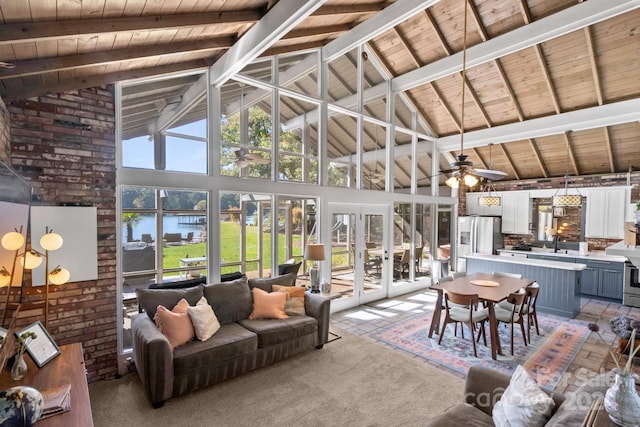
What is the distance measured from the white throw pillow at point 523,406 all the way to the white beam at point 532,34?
4.77 metres

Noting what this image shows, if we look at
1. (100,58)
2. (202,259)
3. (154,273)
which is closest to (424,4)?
(100,58)

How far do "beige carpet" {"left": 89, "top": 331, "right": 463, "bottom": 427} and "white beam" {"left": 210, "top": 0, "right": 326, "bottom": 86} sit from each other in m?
3.53

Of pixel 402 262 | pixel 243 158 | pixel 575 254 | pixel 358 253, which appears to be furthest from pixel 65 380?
pixel 575 254

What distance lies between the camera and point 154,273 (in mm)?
3949

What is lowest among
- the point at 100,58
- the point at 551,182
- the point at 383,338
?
the point at 383,338

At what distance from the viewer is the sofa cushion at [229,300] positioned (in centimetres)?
387

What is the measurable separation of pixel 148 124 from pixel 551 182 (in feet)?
29.5

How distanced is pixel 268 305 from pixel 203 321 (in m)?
0.88

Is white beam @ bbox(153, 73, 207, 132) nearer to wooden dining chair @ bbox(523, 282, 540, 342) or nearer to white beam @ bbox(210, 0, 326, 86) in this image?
white beam @ bbox(210, 0, 326, 86)

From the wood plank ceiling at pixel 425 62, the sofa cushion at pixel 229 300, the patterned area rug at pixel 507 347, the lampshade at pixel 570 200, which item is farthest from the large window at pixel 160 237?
the lampshade at pixel 570 200

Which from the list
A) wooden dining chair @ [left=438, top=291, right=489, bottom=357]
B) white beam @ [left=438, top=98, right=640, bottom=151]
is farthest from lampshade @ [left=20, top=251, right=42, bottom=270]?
white beam @ [left=438, top=98, right=640, bottom=151]

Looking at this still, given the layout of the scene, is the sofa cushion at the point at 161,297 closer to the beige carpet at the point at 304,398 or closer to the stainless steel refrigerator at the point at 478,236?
the beige carpet at the point at 304,398

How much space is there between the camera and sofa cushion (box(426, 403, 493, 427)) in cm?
194

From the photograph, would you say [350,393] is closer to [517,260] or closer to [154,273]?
[154,273]
